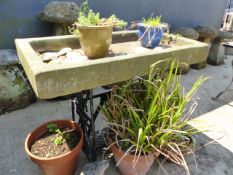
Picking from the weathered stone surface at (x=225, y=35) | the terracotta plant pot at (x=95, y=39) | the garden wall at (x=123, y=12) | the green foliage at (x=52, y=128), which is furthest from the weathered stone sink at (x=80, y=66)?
the weathered stone surface at (x=225, y=35)

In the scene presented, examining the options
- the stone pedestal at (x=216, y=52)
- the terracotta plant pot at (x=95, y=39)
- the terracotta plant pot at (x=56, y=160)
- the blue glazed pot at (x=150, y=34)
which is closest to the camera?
the terracotta plant pot at (x=95, y=39)

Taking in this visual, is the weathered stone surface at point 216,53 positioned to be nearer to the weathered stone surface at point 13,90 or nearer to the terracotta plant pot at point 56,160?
the weathered stone surface at point 13,90

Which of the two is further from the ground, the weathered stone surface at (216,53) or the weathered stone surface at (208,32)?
the weathered stone surface at (208,32)

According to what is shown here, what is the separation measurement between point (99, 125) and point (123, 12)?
1966 mm

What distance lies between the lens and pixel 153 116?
58.3 inches

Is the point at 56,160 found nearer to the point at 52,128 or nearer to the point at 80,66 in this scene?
the point at 52,128

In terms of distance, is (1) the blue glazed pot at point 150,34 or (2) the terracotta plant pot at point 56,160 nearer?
(2) the terracotta plant pot at point 56,160

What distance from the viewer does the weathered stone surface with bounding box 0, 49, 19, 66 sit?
8.21ft

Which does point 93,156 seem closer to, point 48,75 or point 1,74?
point 48,75

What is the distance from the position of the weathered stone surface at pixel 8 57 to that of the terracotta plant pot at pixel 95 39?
152 cm

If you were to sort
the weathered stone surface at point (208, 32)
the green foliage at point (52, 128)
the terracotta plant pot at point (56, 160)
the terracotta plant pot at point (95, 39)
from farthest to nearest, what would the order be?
the weathered stone surface at point (208, 32) < the green foliage at point (52, 128) < the terracotta plant pot at point (56, 160) < the terracotta plant pot at point (95, 39)

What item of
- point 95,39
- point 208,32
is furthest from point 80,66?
point 208,32

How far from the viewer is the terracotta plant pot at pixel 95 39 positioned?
1284mm

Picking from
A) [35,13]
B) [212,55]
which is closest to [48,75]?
[35,13]
